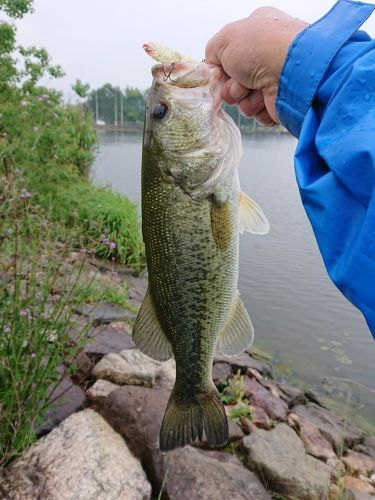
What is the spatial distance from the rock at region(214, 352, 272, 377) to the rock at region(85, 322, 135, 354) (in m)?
1.22

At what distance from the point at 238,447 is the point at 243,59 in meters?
3.44

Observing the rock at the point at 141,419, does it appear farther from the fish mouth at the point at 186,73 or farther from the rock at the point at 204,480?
the fish mouth at the point at 186,73

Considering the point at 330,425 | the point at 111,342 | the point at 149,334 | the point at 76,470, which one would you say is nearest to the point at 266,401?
the point at 330,425

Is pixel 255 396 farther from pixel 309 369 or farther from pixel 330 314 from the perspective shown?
pixel 330 314

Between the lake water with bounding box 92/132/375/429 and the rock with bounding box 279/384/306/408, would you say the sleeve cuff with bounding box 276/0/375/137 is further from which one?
the rock with bounding box 279/384/306/408

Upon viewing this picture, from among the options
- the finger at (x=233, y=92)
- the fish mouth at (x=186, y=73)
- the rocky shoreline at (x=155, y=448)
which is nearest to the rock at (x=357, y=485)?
the rocky shoreline at (x=155, y=448)

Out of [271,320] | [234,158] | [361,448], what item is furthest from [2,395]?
[271,320]

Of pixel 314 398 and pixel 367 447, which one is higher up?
pixel 367 447

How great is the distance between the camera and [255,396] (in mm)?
5488

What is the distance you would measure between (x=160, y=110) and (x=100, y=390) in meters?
2.83

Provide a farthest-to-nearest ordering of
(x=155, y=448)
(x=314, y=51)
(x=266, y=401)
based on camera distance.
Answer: (x=266, y=401), (x=155, y=448), (x=314, y=51)

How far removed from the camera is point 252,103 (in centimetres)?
235

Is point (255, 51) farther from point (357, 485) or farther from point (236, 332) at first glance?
point (357, 485)

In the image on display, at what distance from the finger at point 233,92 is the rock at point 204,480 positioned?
2.44 meters
